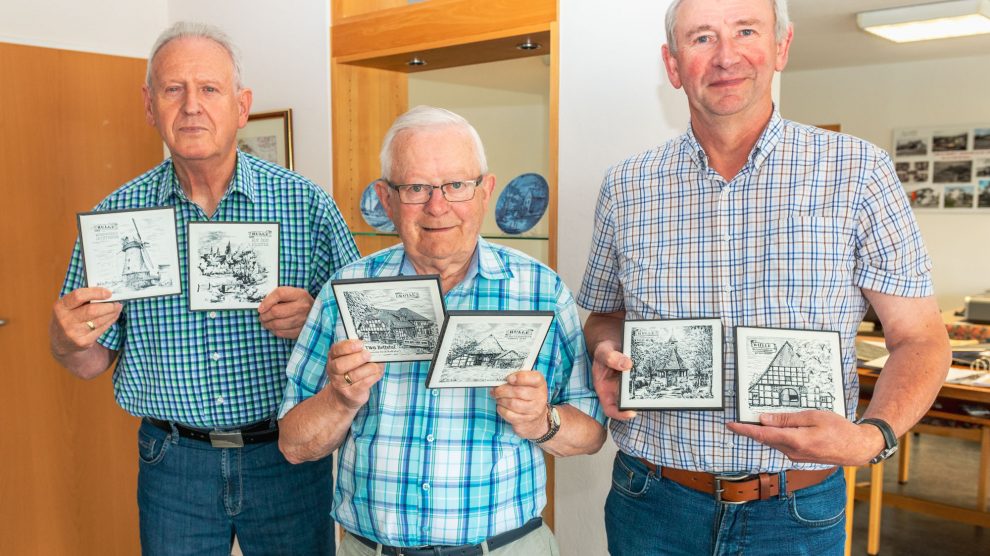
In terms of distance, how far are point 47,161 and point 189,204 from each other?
1949mm

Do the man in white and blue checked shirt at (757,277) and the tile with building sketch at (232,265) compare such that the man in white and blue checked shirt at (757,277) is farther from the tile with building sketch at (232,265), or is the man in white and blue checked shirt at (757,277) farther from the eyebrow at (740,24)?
the tile with building sketch at (232,265)

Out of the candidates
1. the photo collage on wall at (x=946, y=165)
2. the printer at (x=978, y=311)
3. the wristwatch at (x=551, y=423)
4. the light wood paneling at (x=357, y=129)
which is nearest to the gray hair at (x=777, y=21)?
the wristwatch at (x=551, y=423)

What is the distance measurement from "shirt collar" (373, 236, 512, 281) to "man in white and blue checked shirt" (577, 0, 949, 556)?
261 mm

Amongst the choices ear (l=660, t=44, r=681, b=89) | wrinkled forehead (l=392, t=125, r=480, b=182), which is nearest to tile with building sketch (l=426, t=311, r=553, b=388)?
wrinkled forehead (l=392, t=125, r=480, b=182)

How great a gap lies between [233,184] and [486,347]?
91 cm

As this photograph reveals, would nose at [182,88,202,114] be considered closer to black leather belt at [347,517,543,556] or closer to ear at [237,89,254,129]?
ear at [237,89,254,129]

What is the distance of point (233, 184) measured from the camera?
1991mm

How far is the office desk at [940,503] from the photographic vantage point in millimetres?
3634

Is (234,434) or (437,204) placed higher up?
(437,204)

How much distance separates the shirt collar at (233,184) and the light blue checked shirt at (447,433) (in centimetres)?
50

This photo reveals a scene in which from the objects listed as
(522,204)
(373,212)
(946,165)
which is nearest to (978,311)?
(946,165)

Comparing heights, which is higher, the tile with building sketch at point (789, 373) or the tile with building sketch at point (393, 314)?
the tile with building sketch at point (393, 314)

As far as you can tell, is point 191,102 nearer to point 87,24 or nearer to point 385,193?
point 385,193

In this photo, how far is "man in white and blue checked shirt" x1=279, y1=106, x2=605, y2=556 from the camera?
4.96 feet
